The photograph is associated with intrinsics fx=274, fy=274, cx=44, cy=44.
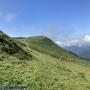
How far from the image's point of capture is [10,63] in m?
53.5

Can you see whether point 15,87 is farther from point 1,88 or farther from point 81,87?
point 81,87

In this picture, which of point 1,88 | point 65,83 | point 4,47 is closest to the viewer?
point 1,88

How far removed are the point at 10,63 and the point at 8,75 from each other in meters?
Answer: 9.93

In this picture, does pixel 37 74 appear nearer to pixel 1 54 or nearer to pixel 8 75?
pixel 8 75

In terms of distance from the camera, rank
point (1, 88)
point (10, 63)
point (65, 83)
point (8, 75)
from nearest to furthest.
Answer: point (1, 88) < point (8, 75) < point (65, 83) < point (10, 63)

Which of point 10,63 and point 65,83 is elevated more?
point 10,63

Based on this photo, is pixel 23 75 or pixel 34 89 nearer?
pixel 34 89

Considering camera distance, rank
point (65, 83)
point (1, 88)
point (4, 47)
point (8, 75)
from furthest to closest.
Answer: point (4, 47) → point (65, 83) → point (8, 75) → point (1, 88)

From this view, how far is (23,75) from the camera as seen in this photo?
46.2m

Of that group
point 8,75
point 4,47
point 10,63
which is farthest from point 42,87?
point 4,47

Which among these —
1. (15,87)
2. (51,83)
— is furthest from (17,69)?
(15,87)

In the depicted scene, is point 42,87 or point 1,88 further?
point 42,87

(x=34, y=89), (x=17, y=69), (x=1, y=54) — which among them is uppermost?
(x=1, y=54)

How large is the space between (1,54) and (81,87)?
19.8m
